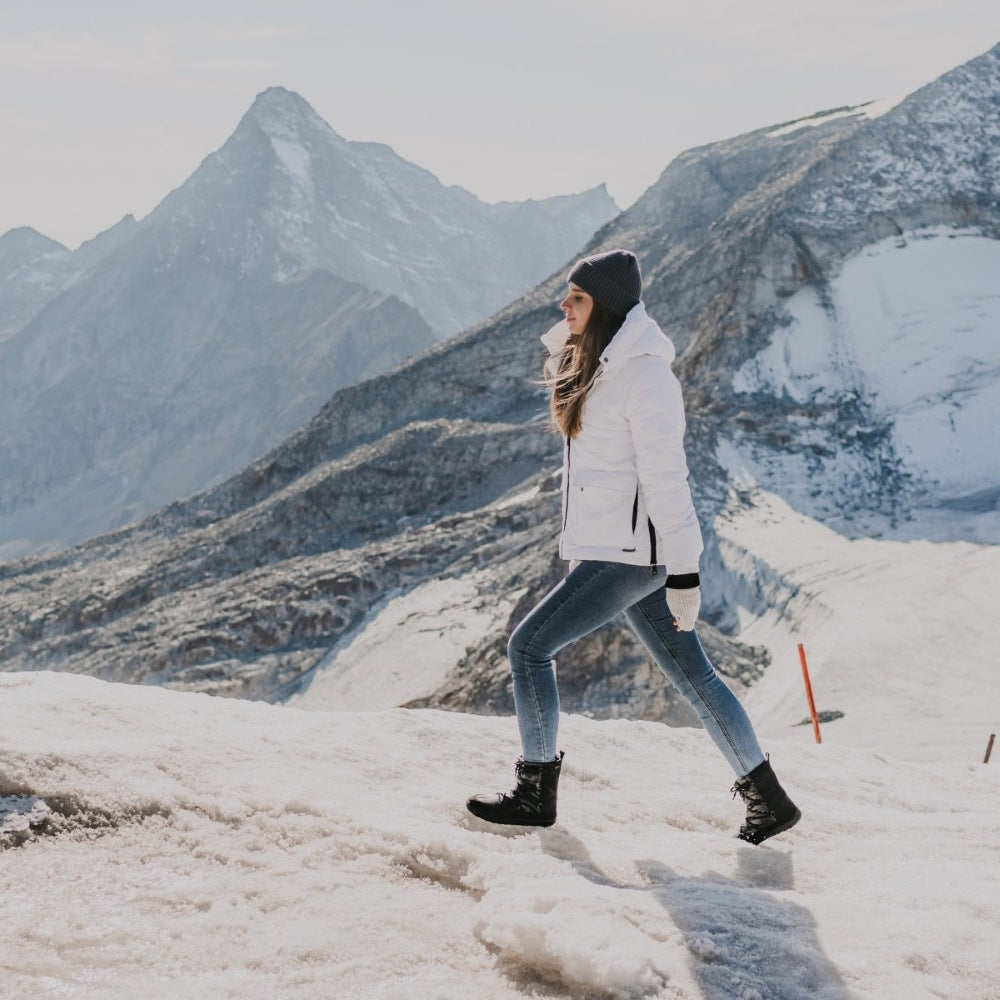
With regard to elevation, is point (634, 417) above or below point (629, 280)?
below

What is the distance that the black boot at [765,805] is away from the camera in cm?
384

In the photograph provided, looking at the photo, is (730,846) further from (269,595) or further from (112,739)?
(269,595)

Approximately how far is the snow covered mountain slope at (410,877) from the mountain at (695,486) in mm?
12007

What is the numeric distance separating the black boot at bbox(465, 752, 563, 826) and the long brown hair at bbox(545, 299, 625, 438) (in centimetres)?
127

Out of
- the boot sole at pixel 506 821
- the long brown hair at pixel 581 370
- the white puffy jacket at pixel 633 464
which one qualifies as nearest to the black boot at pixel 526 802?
the boot sole at pixel 506 821

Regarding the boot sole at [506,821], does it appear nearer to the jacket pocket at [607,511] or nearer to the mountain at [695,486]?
the jacket pocket at [607,511]

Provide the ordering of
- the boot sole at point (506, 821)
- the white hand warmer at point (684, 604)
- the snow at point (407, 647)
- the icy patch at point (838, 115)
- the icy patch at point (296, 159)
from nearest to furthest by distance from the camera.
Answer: the white hand warmer at point (684, 604), the boot sole at point (506, 821), the snow at point (407, 647), the icy patch at point (838, 115), the icy patch at point (296, 159)

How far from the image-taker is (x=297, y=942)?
2688 millimetres


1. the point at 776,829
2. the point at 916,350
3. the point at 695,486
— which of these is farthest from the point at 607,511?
the point at 916,350

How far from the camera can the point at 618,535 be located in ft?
11.5

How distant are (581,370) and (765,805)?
180cm

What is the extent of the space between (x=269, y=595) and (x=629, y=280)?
29.3 m

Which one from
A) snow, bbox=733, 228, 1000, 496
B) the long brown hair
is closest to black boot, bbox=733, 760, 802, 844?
the long brown hair

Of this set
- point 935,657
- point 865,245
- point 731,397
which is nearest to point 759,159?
point 865,245
